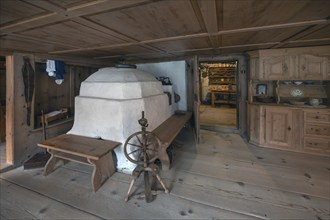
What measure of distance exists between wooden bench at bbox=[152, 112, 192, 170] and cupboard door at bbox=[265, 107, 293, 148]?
1.58m

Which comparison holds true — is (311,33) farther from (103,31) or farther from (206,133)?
(206,133)

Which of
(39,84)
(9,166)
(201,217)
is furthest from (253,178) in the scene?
(39,84)

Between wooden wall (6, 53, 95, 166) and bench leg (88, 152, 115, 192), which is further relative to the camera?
wooden wall (6, 53, 95, 166)

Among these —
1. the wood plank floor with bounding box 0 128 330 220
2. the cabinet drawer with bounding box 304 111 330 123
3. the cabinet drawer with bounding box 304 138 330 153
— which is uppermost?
the cabinet drawer with bounding box 304 111 330 123

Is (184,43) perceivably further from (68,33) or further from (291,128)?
(291,128)

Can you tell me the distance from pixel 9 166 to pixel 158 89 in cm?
258

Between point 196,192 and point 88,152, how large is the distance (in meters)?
1.33

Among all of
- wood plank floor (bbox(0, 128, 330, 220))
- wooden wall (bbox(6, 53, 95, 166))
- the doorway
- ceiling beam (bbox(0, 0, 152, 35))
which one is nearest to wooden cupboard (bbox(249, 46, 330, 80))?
A: wood plank floor (bbox(0, 128, 330, 220))

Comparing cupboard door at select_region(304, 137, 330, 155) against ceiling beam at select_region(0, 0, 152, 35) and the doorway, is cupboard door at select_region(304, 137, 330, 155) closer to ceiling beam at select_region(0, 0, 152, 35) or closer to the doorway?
ceiling beam at select_region(0, 0, 152, 35)

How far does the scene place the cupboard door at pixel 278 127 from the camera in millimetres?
3041

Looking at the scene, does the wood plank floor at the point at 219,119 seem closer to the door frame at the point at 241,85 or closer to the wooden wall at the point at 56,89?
the door frame at the point at 241,85

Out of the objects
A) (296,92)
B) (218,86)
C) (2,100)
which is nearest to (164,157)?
(296,92)

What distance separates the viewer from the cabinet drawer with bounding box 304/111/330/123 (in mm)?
2787

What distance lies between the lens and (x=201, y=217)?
162cm
